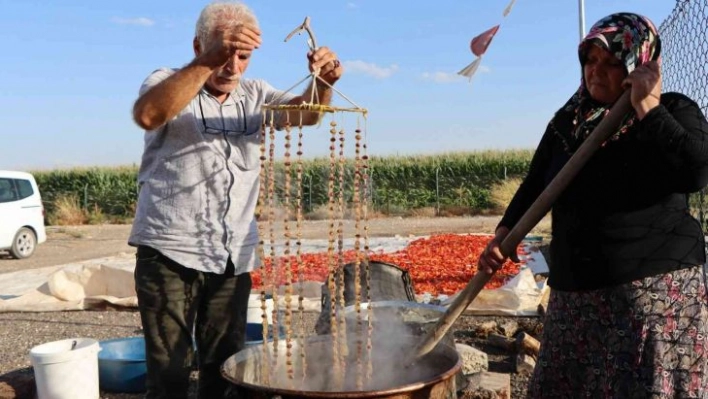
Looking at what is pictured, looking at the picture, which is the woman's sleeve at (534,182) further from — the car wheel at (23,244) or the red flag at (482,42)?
the car wheel at (23,244)

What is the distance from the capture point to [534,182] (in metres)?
2.65

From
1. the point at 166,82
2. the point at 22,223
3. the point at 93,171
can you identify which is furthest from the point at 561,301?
the point at 93,171

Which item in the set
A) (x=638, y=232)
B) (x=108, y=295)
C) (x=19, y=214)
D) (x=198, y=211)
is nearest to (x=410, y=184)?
(x=19, y=214)

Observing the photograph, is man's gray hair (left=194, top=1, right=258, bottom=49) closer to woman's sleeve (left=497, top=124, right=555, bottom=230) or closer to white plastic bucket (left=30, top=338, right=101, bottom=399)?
woman's sleeve (left=497, top=124, right=555, bottom=230)

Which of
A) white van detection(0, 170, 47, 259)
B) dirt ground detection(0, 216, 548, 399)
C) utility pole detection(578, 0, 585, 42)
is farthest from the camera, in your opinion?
white van detection(0, 170, 47, 259)

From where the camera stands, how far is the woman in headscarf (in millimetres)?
2059

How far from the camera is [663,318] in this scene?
2133 millimetres

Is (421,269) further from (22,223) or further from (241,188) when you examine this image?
(22,223)

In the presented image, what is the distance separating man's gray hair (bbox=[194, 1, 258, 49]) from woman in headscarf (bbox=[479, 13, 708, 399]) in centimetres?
126

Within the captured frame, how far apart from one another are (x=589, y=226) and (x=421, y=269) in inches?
250

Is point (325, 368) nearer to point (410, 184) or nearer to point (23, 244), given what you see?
point (23, 244)

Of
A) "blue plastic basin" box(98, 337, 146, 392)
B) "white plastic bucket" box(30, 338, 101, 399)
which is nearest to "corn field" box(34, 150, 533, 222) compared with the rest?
"blue plastic basin" box(98, 337, 146, 392)

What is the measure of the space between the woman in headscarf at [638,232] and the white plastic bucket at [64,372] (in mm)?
2857

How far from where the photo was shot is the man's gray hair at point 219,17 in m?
2.45
